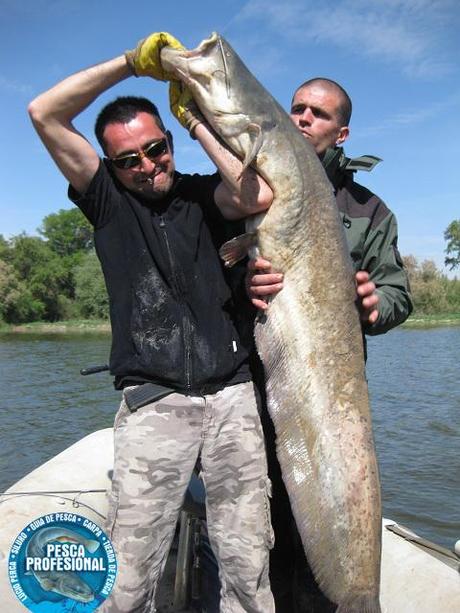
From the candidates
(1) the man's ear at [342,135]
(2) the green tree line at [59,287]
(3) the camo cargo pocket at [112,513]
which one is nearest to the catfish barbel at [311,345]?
(1) the man's ear at [342,135]

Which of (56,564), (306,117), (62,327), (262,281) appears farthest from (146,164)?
(62,327)

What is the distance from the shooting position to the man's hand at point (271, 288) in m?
2.89

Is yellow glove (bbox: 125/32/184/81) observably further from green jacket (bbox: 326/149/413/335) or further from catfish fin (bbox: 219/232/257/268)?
green jacket (bbox: 326/149/413/335)

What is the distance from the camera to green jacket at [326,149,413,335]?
343 cm

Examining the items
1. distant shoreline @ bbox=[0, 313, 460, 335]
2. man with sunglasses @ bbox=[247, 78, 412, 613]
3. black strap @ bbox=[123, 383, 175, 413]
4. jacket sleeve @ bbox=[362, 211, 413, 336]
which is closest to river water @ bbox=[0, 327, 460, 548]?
man with sunglasses @ bbox=[247, 78, 412, 613]

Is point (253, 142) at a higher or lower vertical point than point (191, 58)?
lower

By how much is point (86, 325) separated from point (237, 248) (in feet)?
163

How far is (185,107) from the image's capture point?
110 inches

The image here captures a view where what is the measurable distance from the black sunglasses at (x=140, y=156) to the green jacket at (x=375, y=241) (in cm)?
103

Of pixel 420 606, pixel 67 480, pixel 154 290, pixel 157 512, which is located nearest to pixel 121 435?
pixel 157 512

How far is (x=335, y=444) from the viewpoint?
287 centimetres

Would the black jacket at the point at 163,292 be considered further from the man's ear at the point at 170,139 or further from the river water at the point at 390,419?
the river water at the point at 390,419

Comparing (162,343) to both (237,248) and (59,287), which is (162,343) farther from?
→ (59,287)

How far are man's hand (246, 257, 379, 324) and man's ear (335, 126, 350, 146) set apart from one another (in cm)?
100
